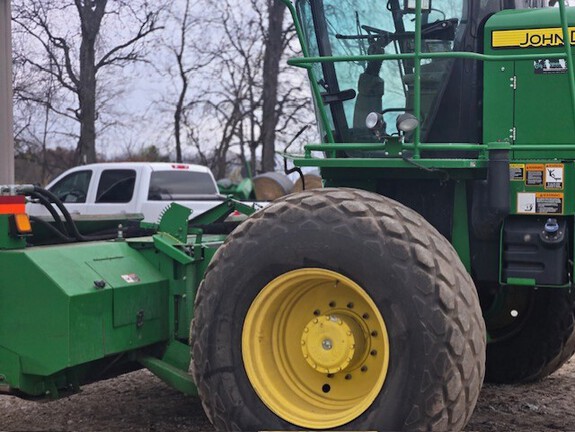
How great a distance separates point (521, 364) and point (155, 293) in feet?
8.93

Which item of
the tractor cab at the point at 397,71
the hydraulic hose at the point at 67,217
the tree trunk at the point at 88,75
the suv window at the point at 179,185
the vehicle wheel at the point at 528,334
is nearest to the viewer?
the tractor cab at the point at 397,71

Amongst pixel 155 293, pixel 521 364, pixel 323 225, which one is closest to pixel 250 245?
pixel 323 225

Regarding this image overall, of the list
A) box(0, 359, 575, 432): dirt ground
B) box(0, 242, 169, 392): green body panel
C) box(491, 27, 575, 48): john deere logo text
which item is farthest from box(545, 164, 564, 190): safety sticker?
box(0, 242, 169, 392): green body panel

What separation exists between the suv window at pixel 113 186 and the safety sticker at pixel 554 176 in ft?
29.2

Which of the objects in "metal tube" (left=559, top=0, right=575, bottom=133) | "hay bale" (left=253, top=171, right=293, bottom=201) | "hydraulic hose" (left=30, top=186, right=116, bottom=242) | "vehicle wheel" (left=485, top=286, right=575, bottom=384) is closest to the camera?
"metal tube" (left=559, top=0, right=575, bottom=133)

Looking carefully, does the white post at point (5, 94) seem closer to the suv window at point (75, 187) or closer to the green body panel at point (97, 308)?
the green body panel at point (97, 308)

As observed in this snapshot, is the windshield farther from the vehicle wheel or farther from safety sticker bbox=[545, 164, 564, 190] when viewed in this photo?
the vehicle wheel

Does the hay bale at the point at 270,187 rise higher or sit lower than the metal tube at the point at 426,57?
lower

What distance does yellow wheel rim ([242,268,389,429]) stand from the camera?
3822mm

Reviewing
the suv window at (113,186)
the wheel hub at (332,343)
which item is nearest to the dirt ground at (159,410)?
the wheel hub at (332,343)

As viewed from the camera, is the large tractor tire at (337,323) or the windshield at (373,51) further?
the windshield at (373,51)

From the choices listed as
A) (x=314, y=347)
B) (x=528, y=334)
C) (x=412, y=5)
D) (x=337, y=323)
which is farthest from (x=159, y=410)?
(x=412, y=5)

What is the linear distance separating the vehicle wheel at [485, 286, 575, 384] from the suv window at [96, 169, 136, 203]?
754 cm

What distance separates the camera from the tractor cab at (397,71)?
443 cm
